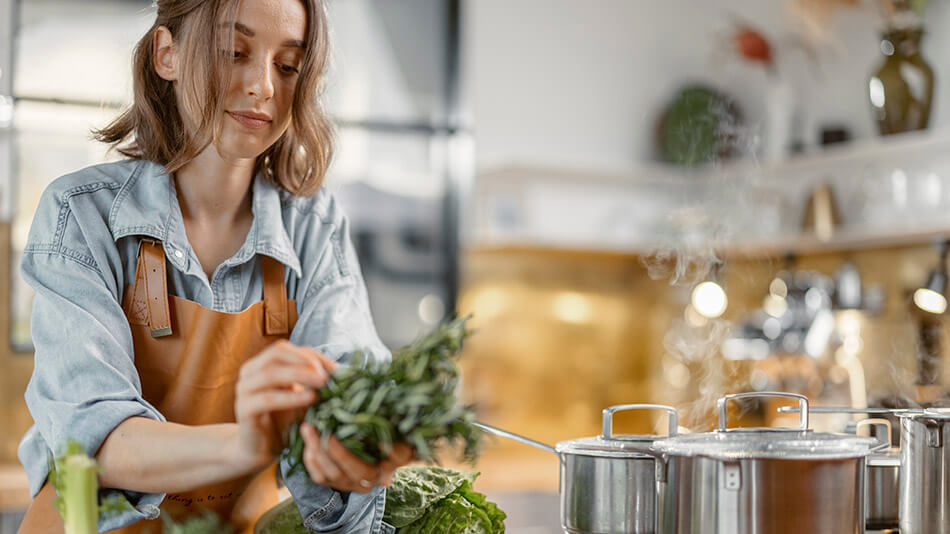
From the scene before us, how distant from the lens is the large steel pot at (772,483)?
881 millimetres

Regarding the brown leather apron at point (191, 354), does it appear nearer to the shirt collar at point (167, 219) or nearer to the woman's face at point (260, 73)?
the shirt collar at point (167, 219)

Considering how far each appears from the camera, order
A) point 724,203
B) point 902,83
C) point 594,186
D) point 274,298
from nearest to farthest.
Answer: point 274,298 → point 902,83 → point 724,203 → point 594,186

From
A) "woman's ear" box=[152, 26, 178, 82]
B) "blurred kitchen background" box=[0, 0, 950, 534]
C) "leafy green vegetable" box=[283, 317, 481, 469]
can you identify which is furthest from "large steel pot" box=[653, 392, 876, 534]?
"blurred kitchen background" box=[0, 0, 950, 534]

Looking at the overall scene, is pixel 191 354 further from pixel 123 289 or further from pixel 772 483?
pixel 772 483

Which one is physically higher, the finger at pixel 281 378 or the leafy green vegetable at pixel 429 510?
Result: the finger at pixel 281 378

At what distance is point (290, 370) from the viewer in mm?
785

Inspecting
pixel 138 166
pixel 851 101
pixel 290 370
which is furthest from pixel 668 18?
pixel 290 370

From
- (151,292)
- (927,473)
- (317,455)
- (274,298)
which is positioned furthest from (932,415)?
(151,292)

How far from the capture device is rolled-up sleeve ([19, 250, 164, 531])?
0.95 metres

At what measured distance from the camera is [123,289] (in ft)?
3.67

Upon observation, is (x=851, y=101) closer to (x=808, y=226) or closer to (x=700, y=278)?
(x=808, y=226)

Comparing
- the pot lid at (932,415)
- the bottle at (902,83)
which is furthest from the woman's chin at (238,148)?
the bottle at (902,83)

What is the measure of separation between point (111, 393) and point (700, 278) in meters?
3.27

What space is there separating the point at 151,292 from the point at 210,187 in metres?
0.17
